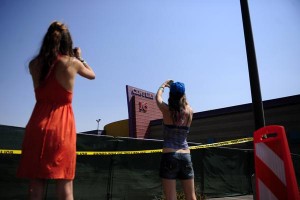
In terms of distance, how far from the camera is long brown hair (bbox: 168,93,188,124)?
11.1ft

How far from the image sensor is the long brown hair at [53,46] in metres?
2.38

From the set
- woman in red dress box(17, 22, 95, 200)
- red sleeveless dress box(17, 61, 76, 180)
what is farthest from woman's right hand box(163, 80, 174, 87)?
red sleeveless dress box(17, 61, 76, 180)

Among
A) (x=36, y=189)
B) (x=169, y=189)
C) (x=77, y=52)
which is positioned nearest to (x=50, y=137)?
(x=36, y=189)

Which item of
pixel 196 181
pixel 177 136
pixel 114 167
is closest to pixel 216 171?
pixel 196 181

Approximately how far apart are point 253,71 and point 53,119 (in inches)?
172

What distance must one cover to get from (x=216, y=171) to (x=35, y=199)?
8.70 m

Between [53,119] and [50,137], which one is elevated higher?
[53,119]

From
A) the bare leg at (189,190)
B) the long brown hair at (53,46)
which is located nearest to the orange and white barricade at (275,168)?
the bare leg at (189,190)

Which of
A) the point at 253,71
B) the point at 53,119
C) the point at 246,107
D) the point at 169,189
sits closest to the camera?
the point at 53,119

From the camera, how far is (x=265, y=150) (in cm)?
304

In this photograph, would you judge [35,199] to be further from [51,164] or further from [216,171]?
[216,171]

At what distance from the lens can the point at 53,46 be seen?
7.91 feet

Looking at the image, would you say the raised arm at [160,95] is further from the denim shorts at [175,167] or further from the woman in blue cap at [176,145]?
the denim shorts at [175,167]

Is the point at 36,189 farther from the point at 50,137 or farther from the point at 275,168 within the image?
the point at 275,168
